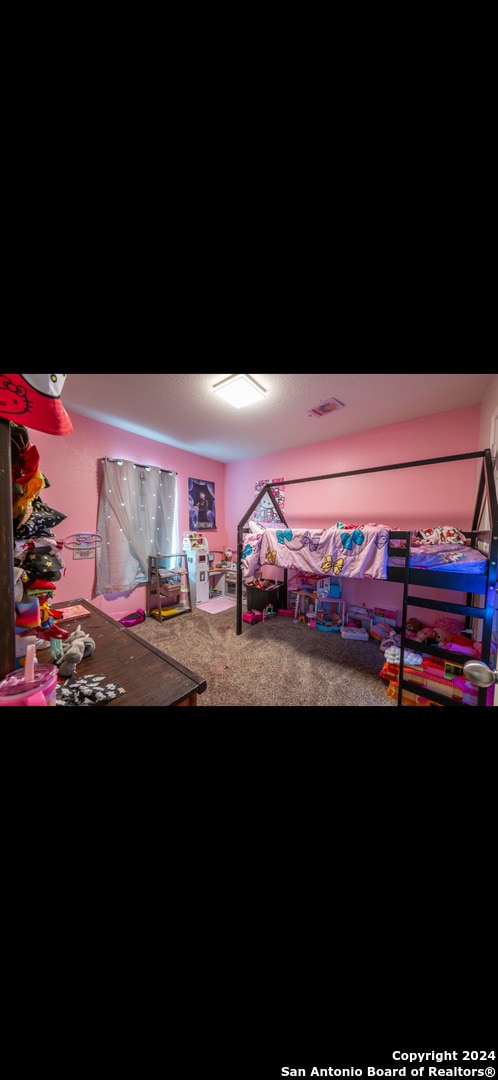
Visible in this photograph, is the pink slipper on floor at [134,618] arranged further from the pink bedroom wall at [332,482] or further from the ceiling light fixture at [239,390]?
the ceiling light fixture at [239,390]

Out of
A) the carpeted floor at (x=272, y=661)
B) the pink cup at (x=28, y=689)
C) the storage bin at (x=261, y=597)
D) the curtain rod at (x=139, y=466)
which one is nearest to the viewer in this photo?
the pink cup at (x=28, y=689)

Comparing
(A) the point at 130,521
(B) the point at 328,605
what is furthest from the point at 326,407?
(A) the point at 130,521

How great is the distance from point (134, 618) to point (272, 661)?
70.6 inches

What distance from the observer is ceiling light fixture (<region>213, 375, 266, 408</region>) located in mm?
1945

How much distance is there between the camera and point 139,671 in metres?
0.99

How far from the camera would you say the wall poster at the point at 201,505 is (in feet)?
12.6

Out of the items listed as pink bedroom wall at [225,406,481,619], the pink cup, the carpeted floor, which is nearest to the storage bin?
the carpeted floor

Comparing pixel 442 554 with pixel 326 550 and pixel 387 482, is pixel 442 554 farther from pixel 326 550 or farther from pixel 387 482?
pixel 387 482

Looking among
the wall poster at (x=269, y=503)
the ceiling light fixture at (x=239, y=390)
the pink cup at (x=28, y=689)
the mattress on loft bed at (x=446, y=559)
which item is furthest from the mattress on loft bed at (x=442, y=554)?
the pink cup at (x=28, y=689)

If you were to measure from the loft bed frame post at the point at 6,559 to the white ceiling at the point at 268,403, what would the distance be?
1.59 metres
